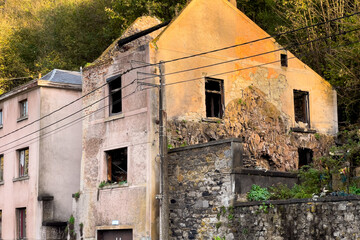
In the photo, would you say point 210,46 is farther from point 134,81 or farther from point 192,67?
point 134,81

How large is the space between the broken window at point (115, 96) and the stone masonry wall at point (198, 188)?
11.2 ft

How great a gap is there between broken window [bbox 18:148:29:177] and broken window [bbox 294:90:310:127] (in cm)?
1268

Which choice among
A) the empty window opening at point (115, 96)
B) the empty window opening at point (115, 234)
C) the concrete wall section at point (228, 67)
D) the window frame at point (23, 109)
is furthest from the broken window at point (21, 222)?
the concrete wall section at point (228, 67)

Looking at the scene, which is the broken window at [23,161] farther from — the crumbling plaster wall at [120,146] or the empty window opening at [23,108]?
the crumbling plaster wall at [120,146]

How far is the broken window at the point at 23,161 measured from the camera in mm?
27656

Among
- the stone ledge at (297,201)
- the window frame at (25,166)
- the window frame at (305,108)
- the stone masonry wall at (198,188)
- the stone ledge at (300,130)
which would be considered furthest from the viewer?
the window frame at (25,166)

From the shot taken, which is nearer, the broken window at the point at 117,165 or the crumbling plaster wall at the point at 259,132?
the broken window at the point at 117,165

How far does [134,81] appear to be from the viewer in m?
21.1

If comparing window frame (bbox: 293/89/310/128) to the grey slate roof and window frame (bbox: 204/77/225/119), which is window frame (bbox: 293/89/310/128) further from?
the grey slate roof

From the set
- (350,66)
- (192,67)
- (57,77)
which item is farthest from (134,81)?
(350,66)

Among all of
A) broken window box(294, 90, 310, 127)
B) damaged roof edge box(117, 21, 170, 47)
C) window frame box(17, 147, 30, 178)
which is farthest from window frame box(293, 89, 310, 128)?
window frame box(17, 147, 30, 178)

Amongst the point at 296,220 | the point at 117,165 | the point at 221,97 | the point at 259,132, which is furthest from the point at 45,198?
the point at 296,220

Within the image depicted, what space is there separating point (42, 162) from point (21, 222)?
126 inches

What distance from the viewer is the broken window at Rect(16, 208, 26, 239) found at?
26905 mm
